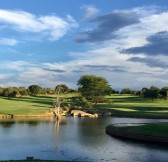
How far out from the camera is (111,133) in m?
80.6

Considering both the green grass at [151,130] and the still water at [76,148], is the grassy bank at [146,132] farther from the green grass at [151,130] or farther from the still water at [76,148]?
the still water at [76,148]

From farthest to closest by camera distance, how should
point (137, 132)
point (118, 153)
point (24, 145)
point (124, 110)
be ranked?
1. point (124, 110)
2. point (137, 132)
3. point (24, 145)
4. point (118, 153)

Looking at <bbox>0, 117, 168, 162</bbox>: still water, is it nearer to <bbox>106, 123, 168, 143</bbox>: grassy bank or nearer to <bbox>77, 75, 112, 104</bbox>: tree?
<bbox>106, 123, 168, 143</bbox>: grassy bank

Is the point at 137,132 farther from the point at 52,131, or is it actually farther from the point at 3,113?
the point at 3,113

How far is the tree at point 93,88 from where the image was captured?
7312 inches

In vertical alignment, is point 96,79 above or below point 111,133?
above

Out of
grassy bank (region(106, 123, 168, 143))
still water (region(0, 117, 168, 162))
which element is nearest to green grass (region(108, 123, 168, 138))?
grassy bank (region(106, 123, 168, 143))

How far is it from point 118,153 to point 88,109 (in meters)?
95.6

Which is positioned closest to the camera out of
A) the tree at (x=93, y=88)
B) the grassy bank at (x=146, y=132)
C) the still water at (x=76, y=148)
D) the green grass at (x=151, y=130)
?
the still water at (x=76, y=148)

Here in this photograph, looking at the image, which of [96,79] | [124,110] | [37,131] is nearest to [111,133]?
[37,131]

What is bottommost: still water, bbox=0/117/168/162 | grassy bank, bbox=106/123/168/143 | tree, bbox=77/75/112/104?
still water, bbox=0/117/168/162

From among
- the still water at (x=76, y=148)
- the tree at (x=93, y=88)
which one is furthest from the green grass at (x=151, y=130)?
the tree at (x=93, y=88)

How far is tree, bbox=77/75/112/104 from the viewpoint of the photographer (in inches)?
7312

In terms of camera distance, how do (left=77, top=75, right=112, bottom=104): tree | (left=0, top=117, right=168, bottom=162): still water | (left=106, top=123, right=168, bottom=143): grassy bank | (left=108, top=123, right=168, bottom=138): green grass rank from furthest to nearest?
(left=77, top=75, right=112, bottom=104): tree
(left=108, top=123, right=168, bottom=138): green grass
(left=106, top=123, right=168, bottom=143): grassy bank
(left=0, top=117, right=168, bottom=162): still water
